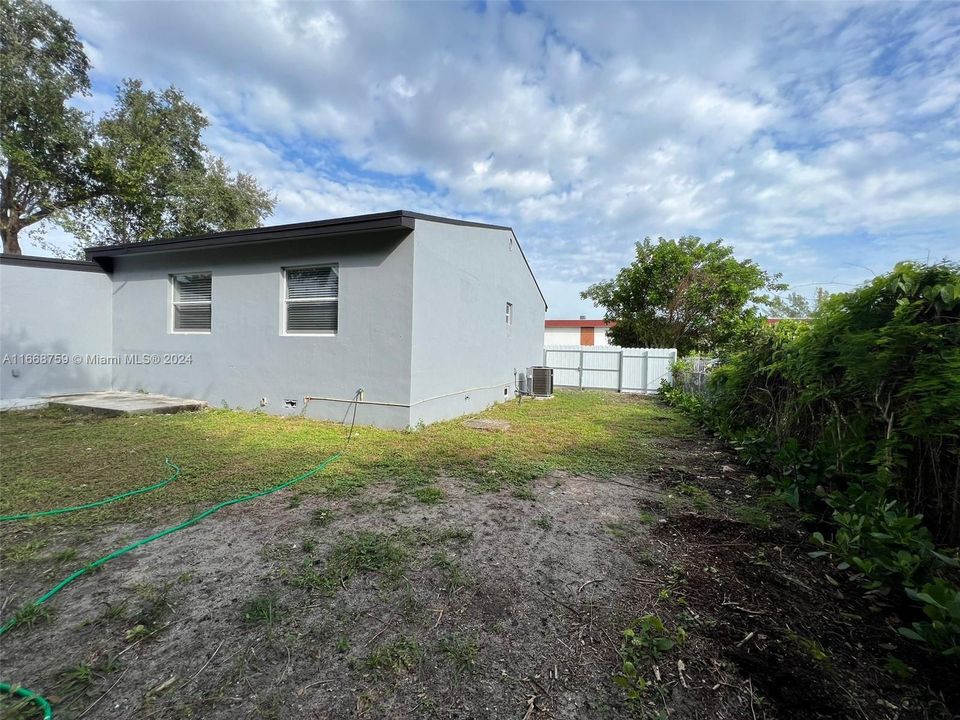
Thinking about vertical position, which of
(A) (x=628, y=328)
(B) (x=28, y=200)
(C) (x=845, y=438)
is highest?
(B) (x=28, y=200)

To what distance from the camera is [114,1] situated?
6.95 metres

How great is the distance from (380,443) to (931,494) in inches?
201

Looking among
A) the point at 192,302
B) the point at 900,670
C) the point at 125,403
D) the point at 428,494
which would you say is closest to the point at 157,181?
the point at 192,302

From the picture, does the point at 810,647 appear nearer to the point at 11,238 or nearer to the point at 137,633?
the point at 137,633

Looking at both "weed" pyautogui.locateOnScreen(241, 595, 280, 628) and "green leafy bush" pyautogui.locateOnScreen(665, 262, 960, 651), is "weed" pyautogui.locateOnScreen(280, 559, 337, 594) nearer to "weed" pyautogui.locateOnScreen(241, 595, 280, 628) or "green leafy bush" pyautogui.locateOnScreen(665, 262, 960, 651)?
"weed" pyautogui.locateOnScreen(241, 595, 280, 628)

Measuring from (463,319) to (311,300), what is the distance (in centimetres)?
278

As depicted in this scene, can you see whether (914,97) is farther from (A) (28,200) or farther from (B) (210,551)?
(A) (28,200)

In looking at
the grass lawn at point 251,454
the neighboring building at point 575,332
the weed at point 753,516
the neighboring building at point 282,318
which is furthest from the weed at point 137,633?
the neighboring building at point 575,332

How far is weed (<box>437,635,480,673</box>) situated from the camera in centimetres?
169

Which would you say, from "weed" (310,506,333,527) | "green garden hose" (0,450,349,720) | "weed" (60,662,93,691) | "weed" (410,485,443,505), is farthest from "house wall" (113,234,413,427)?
"weed" (60,662,93,691)

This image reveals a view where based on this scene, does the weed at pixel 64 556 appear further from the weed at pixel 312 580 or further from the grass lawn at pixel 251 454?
the weed at pixel 312 580

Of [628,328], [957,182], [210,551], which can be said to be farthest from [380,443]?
[628,328]

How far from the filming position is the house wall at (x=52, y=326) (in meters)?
7.04

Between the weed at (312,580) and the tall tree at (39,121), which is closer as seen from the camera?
Result: the weed at (312,580)
